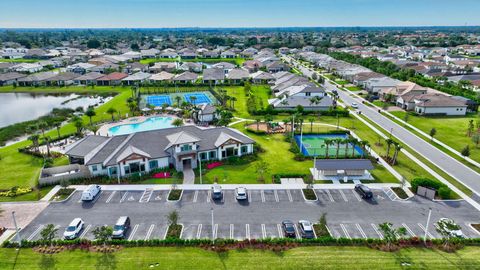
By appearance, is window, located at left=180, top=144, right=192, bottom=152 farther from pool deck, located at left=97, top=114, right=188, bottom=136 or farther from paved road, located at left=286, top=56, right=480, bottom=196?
paved road, located at left=286, top=56, right=480, bottom=196

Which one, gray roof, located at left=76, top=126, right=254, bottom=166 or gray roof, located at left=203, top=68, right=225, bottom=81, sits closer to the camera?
gray roof, located at left=76, top=126, right=254, bottom=166

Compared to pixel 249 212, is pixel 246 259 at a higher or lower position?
lower

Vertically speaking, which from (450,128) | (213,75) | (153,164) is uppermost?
(213,75)

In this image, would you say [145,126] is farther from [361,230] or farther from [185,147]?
[361,230]

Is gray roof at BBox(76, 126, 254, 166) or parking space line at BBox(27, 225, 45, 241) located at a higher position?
gray roof at BBox(76, 126, 254, 166)

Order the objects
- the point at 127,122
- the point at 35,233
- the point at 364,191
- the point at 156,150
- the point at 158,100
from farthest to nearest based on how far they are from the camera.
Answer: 1. the point at 158,100
2. the point at 127,122
3. the point at 156,150
4. the point at 364,191
5. the point at 35,233

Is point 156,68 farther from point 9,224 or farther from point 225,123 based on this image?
point 9,224

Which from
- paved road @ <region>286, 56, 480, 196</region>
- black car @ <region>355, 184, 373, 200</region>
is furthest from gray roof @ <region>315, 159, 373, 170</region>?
paved road @ <region>286, 56, 480, 196</region>

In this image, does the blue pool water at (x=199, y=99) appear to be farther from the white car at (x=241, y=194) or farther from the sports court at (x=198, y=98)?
the white car at (x=241, y=194)

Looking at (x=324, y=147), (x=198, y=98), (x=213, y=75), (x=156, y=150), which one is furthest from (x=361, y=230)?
(x=213, y=75)
